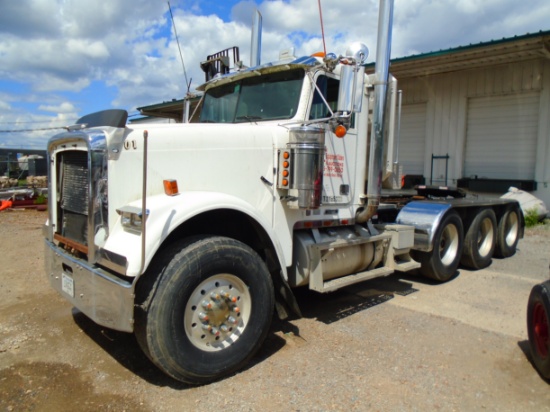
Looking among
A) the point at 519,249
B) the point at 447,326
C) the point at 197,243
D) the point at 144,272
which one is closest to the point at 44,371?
the point at 144,272

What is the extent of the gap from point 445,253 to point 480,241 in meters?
1.31

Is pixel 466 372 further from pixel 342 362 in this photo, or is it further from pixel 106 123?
pixel 106 123

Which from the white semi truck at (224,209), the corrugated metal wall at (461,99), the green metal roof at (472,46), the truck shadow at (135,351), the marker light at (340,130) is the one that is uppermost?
the green metal roof at (472,46)

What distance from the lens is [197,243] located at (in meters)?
3.29

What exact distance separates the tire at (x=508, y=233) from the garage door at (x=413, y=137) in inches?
214

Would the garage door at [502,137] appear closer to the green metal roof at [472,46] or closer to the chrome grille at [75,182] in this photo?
the green metal roof at [472,46]

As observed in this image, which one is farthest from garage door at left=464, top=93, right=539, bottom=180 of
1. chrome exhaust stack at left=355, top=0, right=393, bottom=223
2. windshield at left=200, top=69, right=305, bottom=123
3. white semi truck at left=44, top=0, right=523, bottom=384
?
windshield at left=200, top=69, right=305, bottom=123

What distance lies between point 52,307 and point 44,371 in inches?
62.4

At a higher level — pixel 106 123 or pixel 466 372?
pixel 106 123

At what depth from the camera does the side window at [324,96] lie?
4.41 metres

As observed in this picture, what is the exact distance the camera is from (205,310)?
3.29 meters

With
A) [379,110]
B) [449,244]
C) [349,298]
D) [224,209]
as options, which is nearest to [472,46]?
[449,244]

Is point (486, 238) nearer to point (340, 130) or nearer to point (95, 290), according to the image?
point (340, 130)

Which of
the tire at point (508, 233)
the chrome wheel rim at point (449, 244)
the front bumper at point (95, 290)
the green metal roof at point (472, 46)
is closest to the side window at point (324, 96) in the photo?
the front bumper at point (95, 290)
